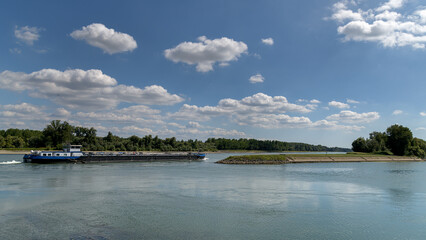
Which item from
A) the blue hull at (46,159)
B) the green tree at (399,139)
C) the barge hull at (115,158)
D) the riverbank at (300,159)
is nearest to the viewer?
the blue hull at (46,159)

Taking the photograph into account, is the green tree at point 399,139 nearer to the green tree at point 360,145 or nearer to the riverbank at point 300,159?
the riverbank at point 300,159

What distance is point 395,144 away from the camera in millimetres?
148500

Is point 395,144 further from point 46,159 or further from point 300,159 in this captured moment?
point 46,159

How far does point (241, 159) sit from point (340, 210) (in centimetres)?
6970

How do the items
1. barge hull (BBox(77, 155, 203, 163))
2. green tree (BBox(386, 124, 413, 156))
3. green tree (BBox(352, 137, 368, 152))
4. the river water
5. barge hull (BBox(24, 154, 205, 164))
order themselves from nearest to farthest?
1. the river water
2. barge hull (BBox(24, 154, 205, 164))
3. barge hull (BBox(77, 155, 203, 163))
4. green tree (BBox(386, 124, 413, 156))
5. green tree (BBox(352, 137, 368, 152))

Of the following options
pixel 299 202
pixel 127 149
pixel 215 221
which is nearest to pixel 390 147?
pixel 127 149

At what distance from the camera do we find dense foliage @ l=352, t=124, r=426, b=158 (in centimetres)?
14338

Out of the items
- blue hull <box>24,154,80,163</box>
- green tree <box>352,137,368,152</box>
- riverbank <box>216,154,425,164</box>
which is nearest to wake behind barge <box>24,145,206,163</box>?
blue hull <box>24,154,80,163</box>

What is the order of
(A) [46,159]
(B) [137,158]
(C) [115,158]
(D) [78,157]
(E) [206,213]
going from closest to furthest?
(E) [206,213]
(A) [46,159]
(D) [78,157]
(C) [115,158]
(B) [137,158]

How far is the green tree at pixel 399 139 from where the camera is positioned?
470 feet

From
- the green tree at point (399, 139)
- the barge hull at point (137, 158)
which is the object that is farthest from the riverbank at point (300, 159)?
the barge hull at point (137, 158)

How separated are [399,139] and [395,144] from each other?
135 inches

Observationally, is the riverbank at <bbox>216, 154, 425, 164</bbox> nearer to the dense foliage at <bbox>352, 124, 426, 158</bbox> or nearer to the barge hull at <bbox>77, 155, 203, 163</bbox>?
the dense foliage at <bbox>352, 124, 426, 158</bbox>

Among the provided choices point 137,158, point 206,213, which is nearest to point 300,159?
point 137,158
